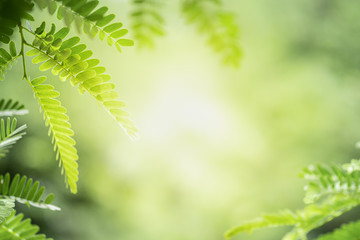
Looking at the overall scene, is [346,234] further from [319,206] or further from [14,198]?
[14,198]

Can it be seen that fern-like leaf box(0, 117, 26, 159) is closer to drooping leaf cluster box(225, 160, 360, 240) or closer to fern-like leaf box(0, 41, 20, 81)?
fern-like leaf box(0, 41, 20, 81)

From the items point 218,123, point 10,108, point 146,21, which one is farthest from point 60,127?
point 218,123

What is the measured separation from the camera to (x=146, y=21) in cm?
44

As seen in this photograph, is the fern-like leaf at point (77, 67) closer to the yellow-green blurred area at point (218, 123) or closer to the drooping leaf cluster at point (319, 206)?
the drooping leaf cluster at point (319, 206)

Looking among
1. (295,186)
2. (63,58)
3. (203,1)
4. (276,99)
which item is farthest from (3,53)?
(276,99)

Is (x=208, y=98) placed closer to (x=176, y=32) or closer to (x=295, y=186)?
(x=176, y=32)

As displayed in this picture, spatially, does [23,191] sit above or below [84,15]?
below

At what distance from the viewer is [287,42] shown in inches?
231

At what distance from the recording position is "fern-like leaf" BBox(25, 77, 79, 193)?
0.36 m

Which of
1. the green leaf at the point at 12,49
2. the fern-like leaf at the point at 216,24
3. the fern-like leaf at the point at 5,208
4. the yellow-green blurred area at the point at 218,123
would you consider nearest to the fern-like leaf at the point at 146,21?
the fern-like leaf at the point at 216,24

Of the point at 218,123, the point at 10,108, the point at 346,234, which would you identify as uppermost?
the point at 218,123

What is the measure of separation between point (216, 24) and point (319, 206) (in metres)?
0.27

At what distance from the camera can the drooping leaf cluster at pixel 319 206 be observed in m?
0.43

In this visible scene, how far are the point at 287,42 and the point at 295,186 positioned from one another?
2508mm
